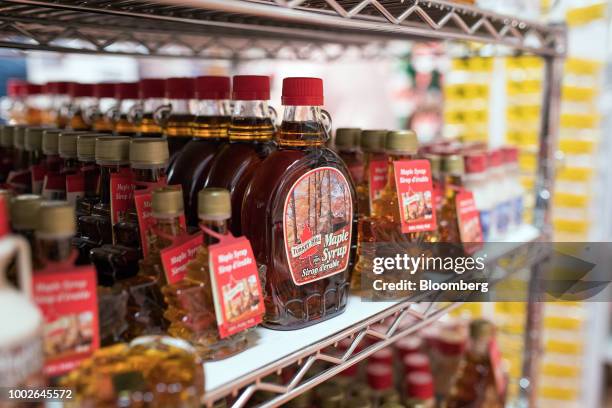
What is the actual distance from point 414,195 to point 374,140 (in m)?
0.15

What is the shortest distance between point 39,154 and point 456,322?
3.90 ft

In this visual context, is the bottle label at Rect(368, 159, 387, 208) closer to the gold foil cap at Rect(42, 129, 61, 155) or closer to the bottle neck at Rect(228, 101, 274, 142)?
the bottle neck at Rect(228, 101, 274, 142)

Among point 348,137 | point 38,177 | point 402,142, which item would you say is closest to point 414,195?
point 402,142

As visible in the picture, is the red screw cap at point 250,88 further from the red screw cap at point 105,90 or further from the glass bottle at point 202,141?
the red screw cap at point 105,90

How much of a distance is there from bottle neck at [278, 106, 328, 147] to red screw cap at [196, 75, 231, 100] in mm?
174

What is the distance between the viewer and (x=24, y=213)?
618 mm

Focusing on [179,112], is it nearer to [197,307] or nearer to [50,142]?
[50,142]

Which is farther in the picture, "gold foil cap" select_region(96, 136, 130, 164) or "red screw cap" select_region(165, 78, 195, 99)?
"red screw cap" select_region(165, 78, 195, 99)

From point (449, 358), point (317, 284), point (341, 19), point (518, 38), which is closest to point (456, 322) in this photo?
point (449, 358)

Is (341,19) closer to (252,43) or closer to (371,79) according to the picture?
(252,43)

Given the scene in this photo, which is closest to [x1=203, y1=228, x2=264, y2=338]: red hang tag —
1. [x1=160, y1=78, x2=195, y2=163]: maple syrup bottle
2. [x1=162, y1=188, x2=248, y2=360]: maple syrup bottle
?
[x1=162, y1=188, x2=248, y2=360]: maple syrup bottle

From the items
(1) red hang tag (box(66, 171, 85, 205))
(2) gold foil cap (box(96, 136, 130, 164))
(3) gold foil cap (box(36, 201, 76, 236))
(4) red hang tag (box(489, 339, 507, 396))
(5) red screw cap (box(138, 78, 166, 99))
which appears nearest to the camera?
(3) gold foil cap (box(36, 201, 76, 236))

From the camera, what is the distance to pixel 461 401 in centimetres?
125

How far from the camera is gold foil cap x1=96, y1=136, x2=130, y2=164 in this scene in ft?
2.64
